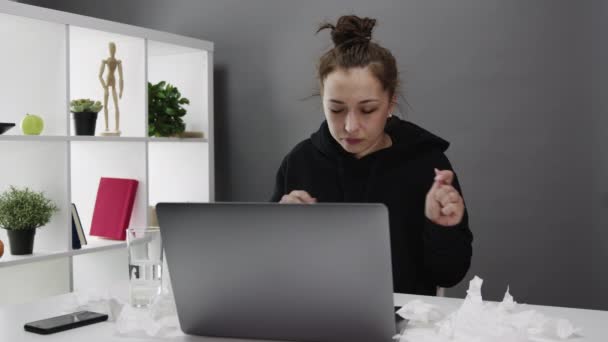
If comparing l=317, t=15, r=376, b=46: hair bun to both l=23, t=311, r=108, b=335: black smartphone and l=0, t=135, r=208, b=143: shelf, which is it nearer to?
l=23, t=311, r=108, b=335: black smartphone

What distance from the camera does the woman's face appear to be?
1.80 m

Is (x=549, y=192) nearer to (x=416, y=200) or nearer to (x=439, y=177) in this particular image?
(x=416, y=200)

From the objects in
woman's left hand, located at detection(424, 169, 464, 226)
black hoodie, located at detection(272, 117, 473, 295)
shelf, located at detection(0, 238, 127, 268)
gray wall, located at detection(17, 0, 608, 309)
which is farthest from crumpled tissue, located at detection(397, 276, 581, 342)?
shelf, located at detection(0, 238, 127, 268)

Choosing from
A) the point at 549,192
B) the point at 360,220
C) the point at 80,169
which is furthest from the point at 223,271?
the point at 80,169

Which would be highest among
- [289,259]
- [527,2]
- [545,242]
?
[527,2]

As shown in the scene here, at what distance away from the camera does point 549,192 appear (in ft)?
8.70

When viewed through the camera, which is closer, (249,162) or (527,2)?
(527,2)

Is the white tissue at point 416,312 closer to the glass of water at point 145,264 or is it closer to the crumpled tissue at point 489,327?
the crumpled tissue at point 489,327

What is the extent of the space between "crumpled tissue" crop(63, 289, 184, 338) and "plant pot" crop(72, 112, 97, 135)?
153 cm

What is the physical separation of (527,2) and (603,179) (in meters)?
0.76

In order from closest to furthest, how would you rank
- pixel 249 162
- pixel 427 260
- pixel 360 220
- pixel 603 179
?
pixel 360 220, pixel 427 260, pixel 603 179, pixel 249 162

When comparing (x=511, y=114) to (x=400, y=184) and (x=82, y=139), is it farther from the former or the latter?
(x=82, y=139)

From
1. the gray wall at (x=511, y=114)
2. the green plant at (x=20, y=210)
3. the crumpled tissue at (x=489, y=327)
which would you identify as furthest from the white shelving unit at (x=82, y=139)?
the crumpled tissue at (x=489, y=327)

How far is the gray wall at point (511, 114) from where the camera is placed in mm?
2582
